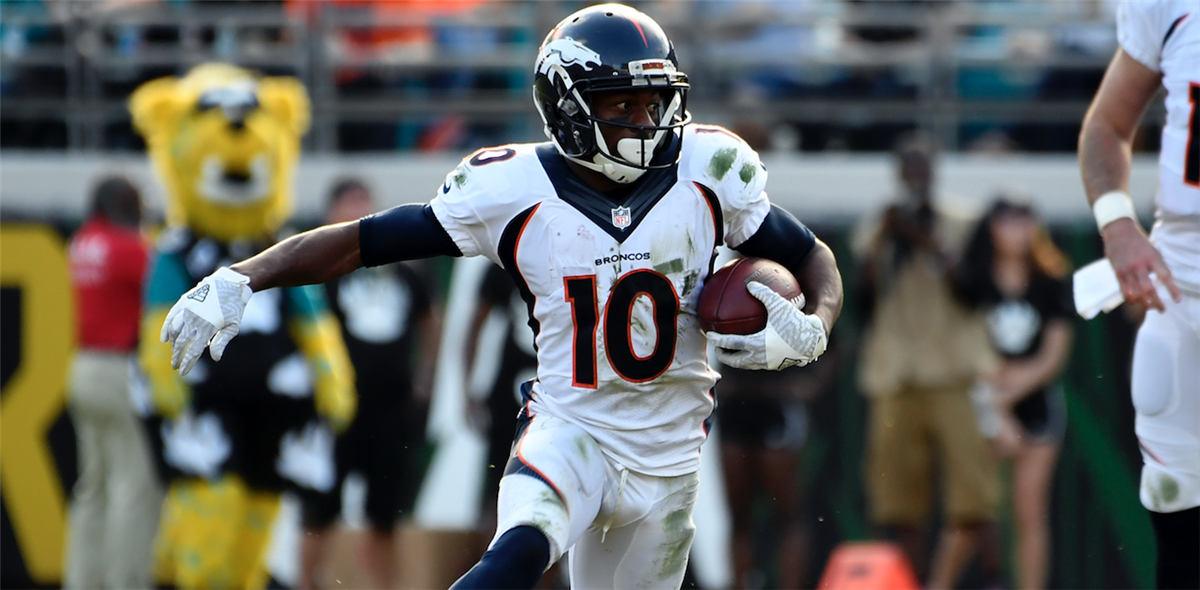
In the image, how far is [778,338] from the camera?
3.48 meters

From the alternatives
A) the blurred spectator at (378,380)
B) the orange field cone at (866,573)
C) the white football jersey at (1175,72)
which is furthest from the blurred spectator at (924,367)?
the white football jersey at (1175,72)

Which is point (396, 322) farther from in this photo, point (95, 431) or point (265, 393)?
point (95, 431)

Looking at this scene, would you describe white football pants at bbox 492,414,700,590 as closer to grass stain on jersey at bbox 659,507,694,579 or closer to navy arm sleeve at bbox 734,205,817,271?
grass stain on jersey at bbox 659,507,694,579

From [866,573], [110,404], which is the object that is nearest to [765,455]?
[866,573]

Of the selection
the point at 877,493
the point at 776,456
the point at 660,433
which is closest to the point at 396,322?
the point at 776,456

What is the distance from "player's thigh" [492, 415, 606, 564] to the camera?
3424mm

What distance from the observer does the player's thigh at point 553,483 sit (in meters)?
3.42

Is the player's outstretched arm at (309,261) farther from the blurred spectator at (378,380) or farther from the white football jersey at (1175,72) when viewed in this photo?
the blurred spectator at (378,380)

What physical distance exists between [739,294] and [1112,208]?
1120mm

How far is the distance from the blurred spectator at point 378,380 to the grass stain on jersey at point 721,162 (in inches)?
129

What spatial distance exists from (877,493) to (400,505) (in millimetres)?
2340

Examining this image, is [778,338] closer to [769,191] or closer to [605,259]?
[605,259]

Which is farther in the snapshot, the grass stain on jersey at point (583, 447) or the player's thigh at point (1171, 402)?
the player's thigh at point (1171, 402)

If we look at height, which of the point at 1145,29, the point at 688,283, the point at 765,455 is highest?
the point at 1145,29
